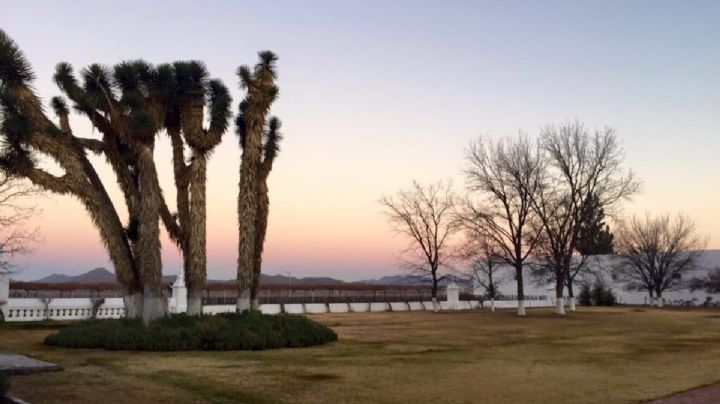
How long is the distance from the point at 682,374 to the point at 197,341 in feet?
40.6

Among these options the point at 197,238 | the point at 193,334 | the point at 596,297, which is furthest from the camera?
the point at 596,297

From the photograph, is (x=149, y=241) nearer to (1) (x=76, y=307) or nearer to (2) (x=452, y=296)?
(1) (x=76, y=307)

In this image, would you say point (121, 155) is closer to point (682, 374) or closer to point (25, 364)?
point (25, 364)

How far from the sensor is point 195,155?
21.2 m

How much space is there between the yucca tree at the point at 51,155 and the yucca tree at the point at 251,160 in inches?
137

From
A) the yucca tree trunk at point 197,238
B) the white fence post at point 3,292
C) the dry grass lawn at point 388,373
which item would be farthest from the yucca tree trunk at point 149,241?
the white fence post at point 3,292

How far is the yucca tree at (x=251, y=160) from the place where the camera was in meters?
21.4

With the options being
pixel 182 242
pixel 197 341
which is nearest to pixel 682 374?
pixel 197 341

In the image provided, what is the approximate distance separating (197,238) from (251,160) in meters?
3.37

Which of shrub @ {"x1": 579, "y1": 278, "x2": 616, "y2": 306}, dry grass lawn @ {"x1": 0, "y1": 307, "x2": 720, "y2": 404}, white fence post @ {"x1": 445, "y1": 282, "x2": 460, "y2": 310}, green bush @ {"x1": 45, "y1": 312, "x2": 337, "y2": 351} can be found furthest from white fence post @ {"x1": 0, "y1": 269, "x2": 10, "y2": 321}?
shrub @ {"x1": 579, "y1": 278, "x2": 616, "y2": 306}

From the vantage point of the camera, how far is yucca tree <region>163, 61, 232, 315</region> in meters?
20.8

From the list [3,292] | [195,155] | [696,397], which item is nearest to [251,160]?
[195,155]

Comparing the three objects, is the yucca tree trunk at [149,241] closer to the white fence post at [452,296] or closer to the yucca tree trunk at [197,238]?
the yucca tree trunk at [197,238]

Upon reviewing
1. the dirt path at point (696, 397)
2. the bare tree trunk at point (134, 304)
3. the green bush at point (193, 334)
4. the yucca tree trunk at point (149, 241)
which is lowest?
the dirt path at point (696, 397)
